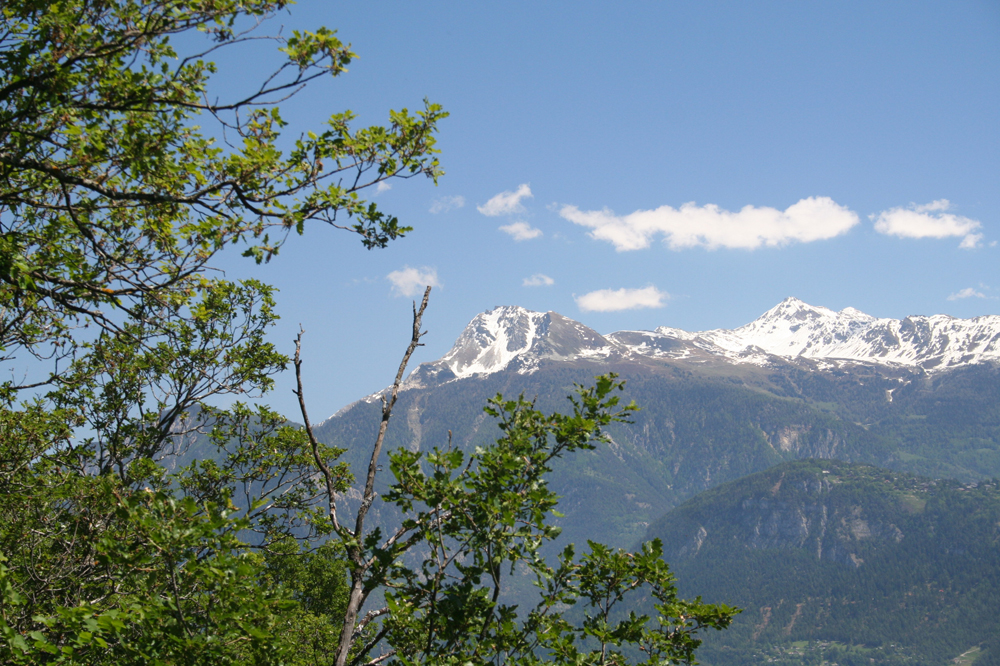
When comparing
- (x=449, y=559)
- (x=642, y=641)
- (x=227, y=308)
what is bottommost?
(x=642, y=641)

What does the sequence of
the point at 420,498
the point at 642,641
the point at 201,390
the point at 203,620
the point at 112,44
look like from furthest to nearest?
the point at 201,390 < the point at 642,641 < the point at 420,498 < the point at 112,44 < the point at 203,620

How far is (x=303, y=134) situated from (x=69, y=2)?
3422 mm

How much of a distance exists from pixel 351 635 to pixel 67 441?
16.9m

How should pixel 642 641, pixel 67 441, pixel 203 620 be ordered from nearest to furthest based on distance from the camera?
pixel 203 620 < pixel 642 641 < pixel 67 441

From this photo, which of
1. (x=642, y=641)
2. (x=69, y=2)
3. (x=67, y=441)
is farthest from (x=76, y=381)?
(x=642, y=641)

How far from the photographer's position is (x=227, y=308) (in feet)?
74.4

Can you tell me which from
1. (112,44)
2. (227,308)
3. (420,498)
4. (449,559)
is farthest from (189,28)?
(227,308)

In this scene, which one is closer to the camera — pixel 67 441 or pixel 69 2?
pixel 69 2

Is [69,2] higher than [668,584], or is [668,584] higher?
[69,2]


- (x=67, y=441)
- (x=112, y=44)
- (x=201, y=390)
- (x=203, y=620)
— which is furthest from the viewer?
(x=201, y=390)

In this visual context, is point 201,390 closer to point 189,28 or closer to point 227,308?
point 227,308

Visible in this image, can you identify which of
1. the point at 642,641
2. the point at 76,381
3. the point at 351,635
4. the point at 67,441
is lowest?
the point at 642,641

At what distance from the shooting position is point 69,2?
8328 mm

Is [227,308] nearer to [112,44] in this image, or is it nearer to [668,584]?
[112,44]
